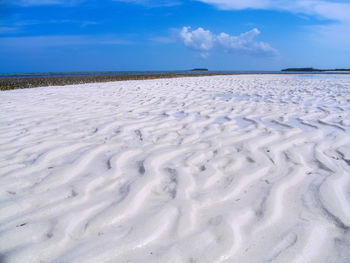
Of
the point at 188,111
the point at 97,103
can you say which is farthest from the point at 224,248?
the point at 97,103

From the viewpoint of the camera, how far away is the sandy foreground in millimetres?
1414

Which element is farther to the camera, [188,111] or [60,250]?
[188,111]

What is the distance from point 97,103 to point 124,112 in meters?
1.35

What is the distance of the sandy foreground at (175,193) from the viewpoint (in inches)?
55.7

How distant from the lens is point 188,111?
4.89 meters

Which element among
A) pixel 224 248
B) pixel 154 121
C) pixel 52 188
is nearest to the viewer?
pixel 224 248

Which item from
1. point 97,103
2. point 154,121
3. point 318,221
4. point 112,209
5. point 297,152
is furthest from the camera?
point 97,103

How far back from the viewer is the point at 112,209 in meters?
1.76

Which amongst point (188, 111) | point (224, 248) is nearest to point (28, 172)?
point (224, 248)

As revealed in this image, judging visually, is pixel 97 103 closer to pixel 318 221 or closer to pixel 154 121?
pixel 154 121

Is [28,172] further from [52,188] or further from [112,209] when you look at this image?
[112,209]

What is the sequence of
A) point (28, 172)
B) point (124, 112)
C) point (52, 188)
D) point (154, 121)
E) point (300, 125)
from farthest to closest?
point (124, 112)
point (154, 121)
point (300, 125)
point (28, 172)
point (52, 188)

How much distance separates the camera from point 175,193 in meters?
1.96

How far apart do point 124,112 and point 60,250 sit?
3.56m
